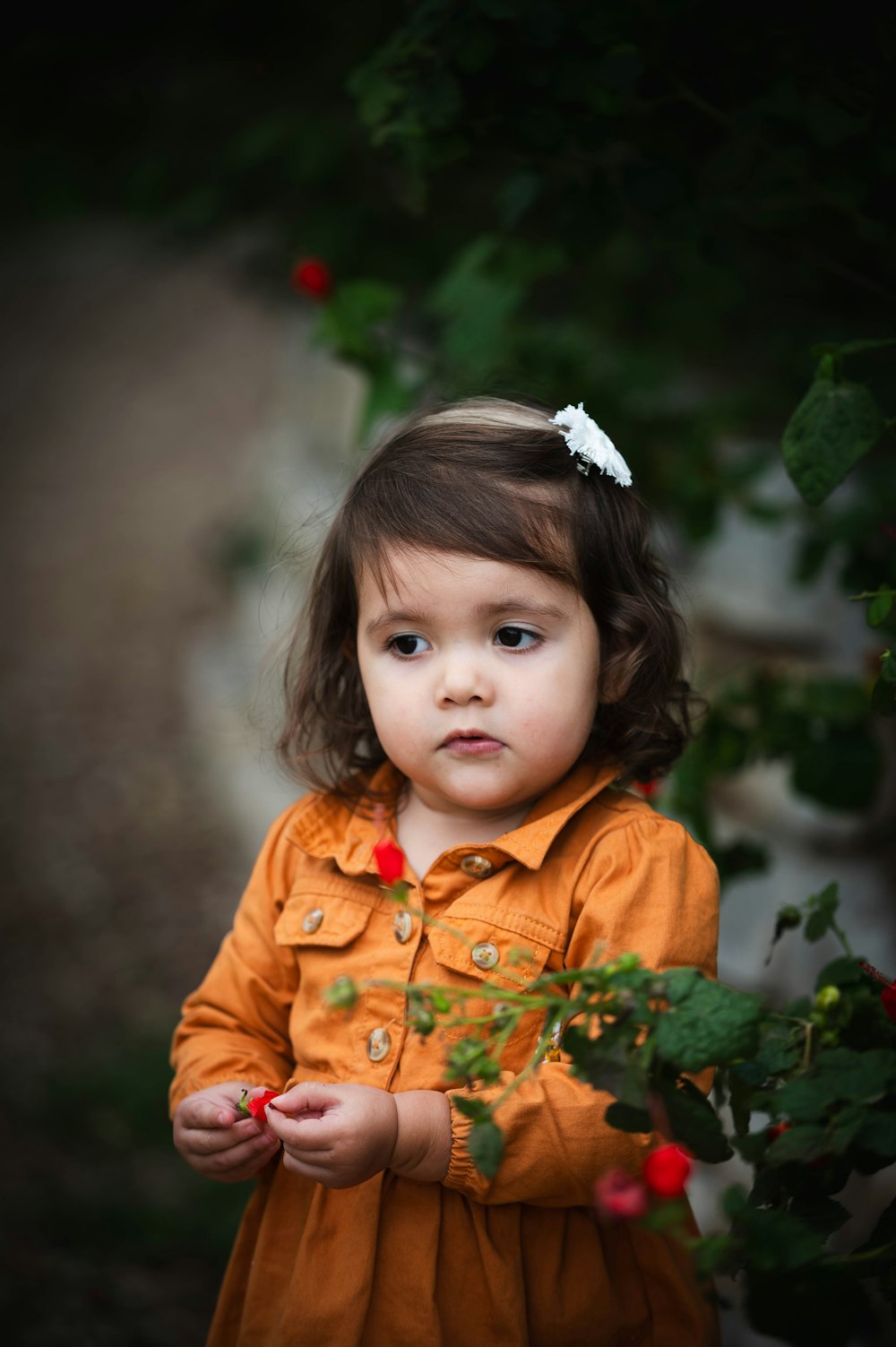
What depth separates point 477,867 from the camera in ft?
4.53

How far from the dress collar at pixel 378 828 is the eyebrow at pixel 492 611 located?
0.24m

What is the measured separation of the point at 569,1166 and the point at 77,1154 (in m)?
2.06

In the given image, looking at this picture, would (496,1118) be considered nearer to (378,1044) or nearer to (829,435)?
(378,1044)

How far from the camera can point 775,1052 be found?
1.17 meters

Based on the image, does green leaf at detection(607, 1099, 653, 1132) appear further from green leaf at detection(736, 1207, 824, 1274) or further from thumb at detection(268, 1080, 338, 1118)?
thumb at detection(268, 1080, 338, 1118)

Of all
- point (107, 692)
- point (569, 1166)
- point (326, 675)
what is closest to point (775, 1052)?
point (569, 1166)

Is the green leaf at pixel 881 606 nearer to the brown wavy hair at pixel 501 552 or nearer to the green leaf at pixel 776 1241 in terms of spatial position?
the brown wavy hair at pixel 501 552

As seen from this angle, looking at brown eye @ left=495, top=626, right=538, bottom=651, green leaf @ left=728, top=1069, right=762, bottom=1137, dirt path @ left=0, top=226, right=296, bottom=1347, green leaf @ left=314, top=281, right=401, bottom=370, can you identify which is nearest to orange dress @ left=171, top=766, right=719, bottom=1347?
green leaf @ left=728, top=1069, right=762, bottom=1137

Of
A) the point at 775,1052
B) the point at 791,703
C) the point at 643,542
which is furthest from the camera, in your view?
the point at 791,703

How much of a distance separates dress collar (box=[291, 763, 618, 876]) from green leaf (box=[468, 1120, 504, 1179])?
1.44 ft

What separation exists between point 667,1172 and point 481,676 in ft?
1.90

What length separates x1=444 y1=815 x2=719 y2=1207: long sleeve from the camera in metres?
1.21

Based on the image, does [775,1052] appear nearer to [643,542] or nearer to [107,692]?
[643,542]

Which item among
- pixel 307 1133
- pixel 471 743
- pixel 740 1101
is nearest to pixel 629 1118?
pixel 740 1101
